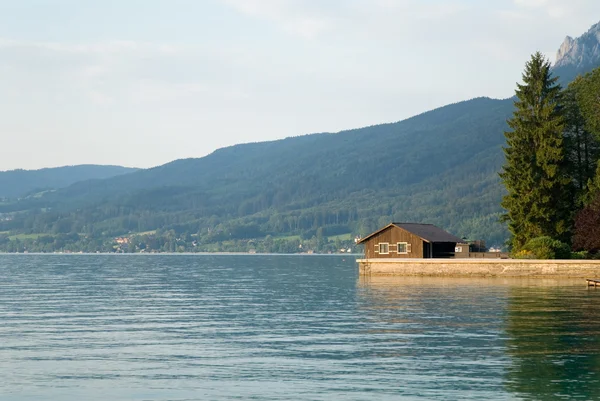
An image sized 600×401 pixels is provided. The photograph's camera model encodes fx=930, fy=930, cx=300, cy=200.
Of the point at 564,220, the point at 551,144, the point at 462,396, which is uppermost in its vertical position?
the point at 551,144

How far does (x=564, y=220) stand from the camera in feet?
344

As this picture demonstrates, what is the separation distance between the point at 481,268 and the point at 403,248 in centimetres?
1410

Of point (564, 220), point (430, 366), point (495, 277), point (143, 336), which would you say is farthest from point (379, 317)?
point (564, 220)

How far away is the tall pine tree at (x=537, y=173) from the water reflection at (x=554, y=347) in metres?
40.6

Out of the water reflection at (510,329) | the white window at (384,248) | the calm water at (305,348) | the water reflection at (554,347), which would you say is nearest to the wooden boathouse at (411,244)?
the white window at (384,248)

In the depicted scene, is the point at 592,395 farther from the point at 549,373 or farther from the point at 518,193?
the point at 518,193

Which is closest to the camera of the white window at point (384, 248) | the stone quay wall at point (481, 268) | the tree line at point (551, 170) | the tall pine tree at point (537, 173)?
the stone quay wall at point (481, 268)

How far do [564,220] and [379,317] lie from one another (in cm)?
5863

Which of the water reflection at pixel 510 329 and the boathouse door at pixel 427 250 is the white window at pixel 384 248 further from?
the water reflection at pixel 510 329

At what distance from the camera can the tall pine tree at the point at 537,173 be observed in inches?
4109

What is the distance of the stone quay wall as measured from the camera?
91.3 meters

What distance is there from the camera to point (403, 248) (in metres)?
110

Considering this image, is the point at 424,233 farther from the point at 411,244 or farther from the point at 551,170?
the point at 551,170

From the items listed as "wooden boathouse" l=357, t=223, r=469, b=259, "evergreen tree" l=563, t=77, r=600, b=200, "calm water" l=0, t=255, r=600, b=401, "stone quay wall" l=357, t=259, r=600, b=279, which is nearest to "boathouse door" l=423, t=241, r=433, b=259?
"wooden boathouse" l=357, t=223, r=469, b=259
